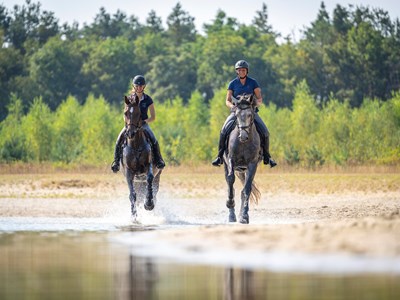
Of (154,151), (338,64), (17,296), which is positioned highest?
(338,64)

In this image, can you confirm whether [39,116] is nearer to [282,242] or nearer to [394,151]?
[394,151]

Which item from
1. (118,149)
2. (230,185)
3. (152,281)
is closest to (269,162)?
(230,185)

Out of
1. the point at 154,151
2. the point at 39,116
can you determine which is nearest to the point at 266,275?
the point at 154,151

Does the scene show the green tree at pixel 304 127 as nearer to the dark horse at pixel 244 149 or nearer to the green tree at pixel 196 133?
the green tree at pixel 196 133

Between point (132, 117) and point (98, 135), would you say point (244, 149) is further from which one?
point (98, 135)

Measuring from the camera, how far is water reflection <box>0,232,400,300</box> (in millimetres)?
11570

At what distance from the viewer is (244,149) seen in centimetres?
2289

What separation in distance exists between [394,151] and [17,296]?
5166 cm

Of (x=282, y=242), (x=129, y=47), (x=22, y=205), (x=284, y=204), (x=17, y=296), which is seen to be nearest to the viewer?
(x=17, y=296)

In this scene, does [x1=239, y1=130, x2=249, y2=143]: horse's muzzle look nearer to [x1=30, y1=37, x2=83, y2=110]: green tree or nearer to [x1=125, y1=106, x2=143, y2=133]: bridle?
[x1=125, y1=106, x2=143, y2=133]: bridle

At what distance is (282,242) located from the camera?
52.3ft

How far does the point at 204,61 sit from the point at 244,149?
263ft

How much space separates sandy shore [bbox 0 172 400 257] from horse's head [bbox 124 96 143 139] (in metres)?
2.40

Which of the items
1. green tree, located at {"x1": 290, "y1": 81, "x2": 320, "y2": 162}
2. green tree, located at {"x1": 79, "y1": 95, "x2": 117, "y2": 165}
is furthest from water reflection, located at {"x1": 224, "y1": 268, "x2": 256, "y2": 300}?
green tree, located at {"x1": 290, "y1": 81, "x2": 320, "y2": 162}
